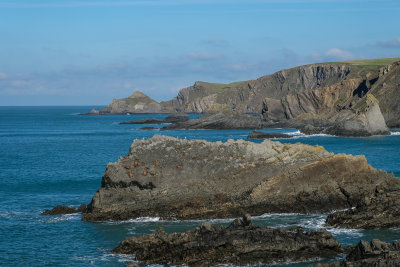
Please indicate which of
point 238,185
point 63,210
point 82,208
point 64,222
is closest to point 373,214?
point 238,185

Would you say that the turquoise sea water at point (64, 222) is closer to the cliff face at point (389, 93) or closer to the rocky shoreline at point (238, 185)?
the rocky shoreline at point (238, 185)

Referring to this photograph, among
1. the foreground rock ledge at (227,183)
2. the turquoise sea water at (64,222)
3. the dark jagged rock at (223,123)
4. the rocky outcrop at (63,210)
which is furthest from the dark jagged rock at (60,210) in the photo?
the dark jagged rock at (223,123)

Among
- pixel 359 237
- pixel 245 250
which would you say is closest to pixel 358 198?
pixel 359 237

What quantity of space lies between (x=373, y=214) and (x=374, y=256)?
9653mm

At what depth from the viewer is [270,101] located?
158750 millimetres

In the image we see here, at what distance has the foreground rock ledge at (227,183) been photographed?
34938 millimetres

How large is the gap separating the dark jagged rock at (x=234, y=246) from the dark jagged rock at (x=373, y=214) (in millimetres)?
5584

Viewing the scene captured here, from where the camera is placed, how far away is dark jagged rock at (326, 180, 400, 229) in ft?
101

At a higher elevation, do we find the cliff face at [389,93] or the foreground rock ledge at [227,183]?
the cliff face at [389,93]

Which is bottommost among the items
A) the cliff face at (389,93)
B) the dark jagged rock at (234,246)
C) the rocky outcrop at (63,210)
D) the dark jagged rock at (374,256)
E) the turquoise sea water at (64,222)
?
the turquoise sea water at (64,222)

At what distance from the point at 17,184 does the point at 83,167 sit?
1260 cm

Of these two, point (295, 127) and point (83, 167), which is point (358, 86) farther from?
point (83, 167)

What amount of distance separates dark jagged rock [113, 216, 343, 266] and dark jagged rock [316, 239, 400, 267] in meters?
2.81

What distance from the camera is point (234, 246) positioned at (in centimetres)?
2503
